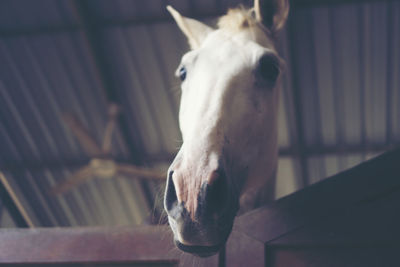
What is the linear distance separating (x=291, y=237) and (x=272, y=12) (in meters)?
1.46

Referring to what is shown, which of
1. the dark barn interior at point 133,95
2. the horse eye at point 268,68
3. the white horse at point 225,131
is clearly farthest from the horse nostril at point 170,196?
the dark barn interior at point 133,95

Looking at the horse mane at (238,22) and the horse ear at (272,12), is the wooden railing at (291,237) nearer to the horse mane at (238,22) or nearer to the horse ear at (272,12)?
the horse mane at (238,22)

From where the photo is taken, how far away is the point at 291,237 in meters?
1.20

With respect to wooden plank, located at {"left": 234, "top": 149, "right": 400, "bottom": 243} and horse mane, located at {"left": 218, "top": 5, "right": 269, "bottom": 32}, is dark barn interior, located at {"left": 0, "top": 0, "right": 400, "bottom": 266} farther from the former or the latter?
wooden plank, located at {"left": 234, "top": 149, "right": 400, "bottom": 243}

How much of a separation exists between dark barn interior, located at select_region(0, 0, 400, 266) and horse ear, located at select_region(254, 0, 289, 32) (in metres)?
2.49

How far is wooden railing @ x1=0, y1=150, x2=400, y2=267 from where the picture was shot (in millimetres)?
1139

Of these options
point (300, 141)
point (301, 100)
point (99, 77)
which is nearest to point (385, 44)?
point (301, 100)

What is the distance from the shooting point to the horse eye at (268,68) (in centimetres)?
160

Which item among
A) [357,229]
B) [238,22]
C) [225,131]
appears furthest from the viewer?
[238,22]

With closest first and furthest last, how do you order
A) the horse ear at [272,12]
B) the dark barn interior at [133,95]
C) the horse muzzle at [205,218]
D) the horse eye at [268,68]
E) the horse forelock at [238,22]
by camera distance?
the horse muzzle at [205,218]
the horse eye at [268,68]
the horse forelock at [238,22]
the horse ear at [272,12]
the dark barn interior at [133,95]

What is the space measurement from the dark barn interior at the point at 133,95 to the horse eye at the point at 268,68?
9.44 ft

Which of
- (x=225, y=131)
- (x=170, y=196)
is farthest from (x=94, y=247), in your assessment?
(x=225, y=131)

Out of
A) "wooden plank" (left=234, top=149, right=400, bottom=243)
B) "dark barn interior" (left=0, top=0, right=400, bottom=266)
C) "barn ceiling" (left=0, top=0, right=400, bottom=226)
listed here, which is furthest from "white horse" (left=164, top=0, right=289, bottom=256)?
"barn ceiling" (left=0, top=0, right=400, bottom=226)

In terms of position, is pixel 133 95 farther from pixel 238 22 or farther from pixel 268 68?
pixel 268 68
